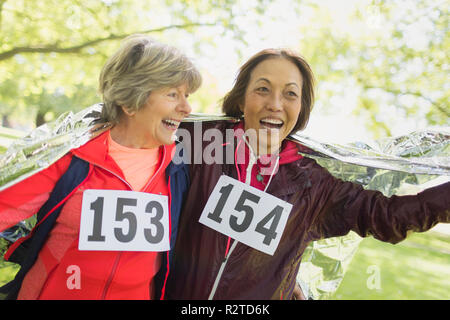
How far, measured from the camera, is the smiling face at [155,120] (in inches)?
71.2

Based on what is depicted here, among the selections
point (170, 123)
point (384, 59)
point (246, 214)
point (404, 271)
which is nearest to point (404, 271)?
point (404, 271)

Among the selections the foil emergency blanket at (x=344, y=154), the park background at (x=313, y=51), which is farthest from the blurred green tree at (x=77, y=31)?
the foil emergency blanket at (x=344, y=154)

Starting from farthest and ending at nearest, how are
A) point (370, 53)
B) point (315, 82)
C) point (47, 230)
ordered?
point (370, 53) → point (315, 82) → point (47, 230)

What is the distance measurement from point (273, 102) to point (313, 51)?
6.50m

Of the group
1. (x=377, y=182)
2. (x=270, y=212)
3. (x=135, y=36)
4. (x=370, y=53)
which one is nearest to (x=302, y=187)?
(x=270, y=212)

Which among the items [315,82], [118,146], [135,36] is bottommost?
[118,146]

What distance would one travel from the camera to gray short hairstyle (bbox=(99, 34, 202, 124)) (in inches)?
70.7

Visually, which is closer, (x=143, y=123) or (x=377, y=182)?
(x=143, y=123)

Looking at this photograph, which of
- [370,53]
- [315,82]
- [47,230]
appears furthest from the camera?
[370,53]

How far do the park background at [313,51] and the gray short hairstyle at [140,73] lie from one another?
13.5 ft

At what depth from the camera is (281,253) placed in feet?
6.00

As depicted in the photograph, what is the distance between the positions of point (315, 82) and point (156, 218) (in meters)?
1.08

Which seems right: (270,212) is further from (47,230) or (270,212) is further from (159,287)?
(47,230)

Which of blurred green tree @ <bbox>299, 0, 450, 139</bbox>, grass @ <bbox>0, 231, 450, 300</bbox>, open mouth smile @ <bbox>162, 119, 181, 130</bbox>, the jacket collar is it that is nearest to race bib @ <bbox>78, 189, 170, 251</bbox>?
the jacket collar
